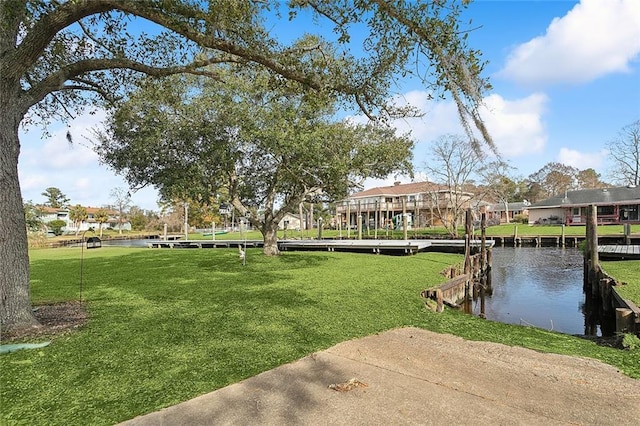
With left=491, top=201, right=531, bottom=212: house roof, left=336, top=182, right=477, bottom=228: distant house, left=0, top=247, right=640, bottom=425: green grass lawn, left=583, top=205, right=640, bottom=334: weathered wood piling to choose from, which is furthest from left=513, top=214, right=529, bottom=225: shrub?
left=0, top=247, right=640, bottom=425: green grass lawn

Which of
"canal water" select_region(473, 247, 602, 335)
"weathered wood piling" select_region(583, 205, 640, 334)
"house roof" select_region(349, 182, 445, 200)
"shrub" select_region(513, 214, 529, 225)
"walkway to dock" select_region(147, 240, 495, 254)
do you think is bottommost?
"canal water" select_region(473, 247, 602, 335)

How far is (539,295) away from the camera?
13.0m

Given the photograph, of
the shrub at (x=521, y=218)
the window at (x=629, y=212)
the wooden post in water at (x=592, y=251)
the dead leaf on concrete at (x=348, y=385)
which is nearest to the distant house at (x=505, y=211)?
the shrub at (x=521, y=218)

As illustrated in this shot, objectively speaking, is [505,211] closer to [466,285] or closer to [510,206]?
[510,206]

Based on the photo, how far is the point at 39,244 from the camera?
35781 mm

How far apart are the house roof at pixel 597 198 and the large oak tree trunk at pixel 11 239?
144ft

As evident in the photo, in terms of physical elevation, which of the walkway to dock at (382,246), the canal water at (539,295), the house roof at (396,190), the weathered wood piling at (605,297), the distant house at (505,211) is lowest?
the canal water at (539,295)

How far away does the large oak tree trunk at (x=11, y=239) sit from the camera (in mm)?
5031

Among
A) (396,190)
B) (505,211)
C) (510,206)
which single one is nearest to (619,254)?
(396,190)

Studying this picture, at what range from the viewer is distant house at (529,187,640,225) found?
38344 millimetres

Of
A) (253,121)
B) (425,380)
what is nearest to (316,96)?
(425,380)

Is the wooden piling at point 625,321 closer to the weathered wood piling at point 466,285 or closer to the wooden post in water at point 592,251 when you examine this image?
the weathered wood piling at point 466,285

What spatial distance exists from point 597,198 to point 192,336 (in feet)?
156

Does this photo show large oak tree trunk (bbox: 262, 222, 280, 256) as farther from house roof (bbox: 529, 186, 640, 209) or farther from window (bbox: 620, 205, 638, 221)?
window (bbox: 620, 205, 638, 221)
